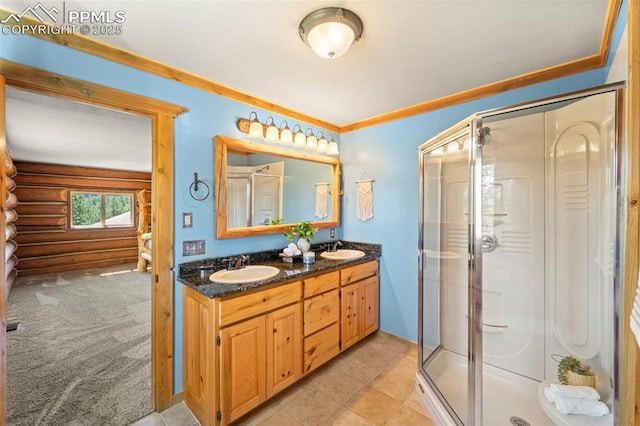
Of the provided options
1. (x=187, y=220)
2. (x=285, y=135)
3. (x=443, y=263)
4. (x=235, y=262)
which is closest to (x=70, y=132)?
(x=187, y=220)

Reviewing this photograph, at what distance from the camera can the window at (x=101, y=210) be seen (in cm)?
589

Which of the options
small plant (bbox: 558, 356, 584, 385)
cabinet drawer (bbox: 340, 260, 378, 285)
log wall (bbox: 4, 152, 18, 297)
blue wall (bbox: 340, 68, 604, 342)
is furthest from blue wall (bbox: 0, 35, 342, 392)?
log wall (bbox: 4, 152, 18, 297)

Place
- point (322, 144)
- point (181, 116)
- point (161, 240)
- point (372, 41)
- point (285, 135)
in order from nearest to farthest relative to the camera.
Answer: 1. point (372, 41)
2. point (161, 240)
3. point (181, 116)
4. point (285, 135)
5. point (322, 144)

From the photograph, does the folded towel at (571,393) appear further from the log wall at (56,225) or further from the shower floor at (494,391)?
the log wall at (56,225)

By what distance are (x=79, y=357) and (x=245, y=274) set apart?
6.16 ft

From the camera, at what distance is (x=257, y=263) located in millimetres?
2369

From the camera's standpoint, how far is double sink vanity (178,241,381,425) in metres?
1.57

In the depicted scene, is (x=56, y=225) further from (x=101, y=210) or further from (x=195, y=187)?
(x=195, y=187)

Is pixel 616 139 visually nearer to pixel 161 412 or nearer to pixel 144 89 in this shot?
pixel 144 89

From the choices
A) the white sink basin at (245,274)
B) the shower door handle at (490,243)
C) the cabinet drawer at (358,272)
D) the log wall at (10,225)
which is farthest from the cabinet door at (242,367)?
the log wall at (10,225)

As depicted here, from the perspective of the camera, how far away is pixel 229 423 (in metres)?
1.60

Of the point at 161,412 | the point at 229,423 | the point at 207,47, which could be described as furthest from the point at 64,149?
the point at 229,423

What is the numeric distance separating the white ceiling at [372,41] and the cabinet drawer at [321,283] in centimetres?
158

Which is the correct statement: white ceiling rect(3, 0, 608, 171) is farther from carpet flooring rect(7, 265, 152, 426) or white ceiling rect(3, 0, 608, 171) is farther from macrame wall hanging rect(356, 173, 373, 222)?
carpet flooring rect(7, 265, 152, 426)
